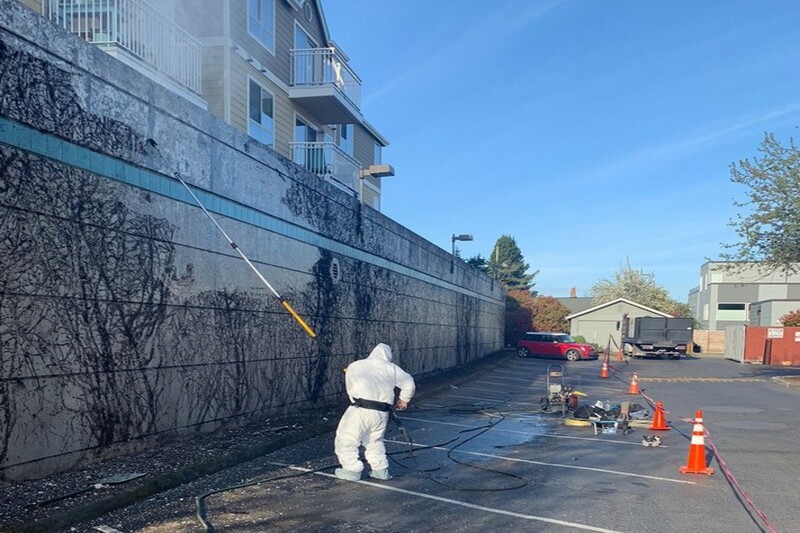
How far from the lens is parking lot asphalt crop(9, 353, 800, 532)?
548 centimetres

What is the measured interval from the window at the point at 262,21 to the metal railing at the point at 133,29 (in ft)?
10.1

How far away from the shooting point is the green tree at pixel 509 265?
81.2 metres

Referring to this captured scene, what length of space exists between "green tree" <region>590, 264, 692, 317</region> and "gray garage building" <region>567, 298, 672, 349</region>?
13073 millimetres

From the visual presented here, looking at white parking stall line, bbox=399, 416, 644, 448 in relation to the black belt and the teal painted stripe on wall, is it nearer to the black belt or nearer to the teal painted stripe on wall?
the teal painted stripe on wall

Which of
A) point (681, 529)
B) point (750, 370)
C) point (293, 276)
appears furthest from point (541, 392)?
point (750, 370)

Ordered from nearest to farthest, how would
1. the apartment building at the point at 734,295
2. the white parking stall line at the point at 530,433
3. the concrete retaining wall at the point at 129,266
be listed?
the concrete retaining wall at the point at 129,266 < the white parking stall line at the point at 530,433 < the apartment building at the point at 734,295

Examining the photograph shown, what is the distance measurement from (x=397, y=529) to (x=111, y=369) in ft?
11.7

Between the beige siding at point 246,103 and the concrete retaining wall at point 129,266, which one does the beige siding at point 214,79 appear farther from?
the concrete retaining wall at point 129,266

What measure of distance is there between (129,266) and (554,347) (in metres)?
31.9

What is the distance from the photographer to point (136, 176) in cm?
728

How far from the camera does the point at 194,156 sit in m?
8.34

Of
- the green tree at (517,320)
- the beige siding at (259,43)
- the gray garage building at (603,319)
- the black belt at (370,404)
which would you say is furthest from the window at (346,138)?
the gray garage building at (603,319)

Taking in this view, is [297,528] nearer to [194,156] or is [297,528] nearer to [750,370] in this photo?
[194,156]

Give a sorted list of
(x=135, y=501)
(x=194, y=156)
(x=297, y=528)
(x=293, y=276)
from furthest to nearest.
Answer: (x=293, y=276) → (x=194, y=156) → (x=135, y=501) → (x=297, y=528)
